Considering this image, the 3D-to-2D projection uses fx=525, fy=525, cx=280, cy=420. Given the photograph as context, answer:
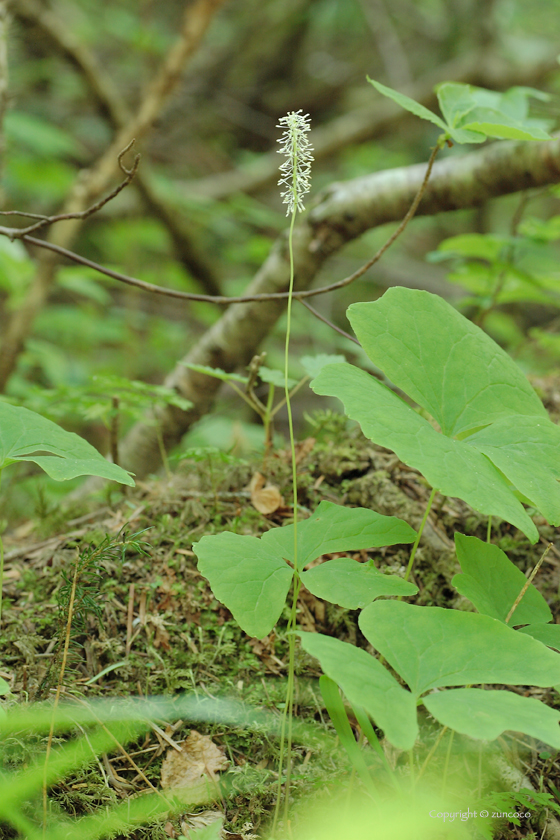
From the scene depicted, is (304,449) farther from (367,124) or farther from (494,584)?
(367,124)

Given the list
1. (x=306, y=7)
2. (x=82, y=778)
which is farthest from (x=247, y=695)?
(x=306, y=7)

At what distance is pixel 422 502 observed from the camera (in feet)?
5.74

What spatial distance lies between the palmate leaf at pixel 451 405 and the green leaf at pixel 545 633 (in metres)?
0.28

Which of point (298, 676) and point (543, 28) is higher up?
point (543, 28)

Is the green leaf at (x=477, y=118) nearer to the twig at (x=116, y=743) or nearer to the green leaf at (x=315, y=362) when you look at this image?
the green leaf at (x=315, y=362)

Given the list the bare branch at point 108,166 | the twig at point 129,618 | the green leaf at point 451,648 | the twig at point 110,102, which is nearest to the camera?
the green leaf at point 451,648

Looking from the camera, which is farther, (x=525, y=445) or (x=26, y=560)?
(x=26, y=560)

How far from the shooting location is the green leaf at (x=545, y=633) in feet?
3.75

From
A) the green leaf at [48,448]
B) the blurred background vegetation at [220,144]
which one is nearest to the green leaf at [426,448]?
the green leaf at [48,448]

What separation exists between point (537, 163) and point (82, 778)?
9.16 ft

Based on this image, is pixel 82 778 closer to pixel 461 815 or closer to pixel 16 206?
pixel 461 815

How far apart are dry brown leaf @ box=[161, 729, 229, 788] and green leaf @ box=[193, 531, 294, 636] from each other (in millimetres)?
364
